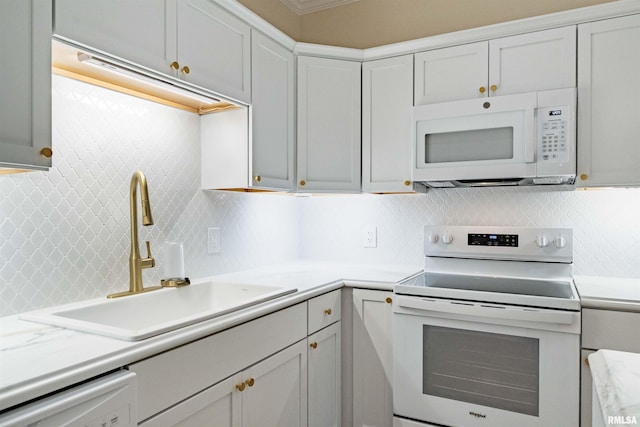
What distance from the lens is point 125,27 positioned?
1460 millimetres

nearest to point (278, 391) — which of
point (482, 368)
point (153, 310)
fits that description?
point (153, 310)

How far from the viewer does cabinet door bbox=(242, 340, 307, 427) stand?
5.18 ft

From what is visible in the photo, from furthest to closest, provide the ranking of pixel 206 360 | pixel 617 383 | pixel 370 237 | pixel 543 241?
1. pixel 370 237
2. pixel 543 241
3. pixel 206 360
4. pixel 617 383

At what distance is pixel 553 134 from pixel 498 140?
244mm

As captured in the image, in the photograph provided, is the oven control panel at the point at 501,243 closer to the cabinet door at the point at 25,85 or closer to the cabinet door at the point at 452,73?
the cabinet door at the point at 452,73

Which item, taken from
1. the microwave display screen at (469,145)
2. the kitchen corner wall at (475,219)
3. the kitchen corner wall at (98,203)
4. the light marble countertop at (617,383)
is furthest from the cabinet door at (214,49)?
the light marble countertop at (617,383)

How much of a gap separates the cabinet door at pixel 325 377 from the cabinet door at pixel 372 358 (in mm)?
93

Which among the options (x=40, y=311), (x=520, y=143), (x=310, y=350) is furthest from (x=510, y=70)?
(x=40, y=311)

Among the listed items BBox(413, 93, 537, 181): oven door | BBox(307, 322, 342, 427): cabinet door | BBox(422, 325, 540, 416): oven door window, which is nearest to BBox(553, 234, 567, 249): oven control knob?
BBox(413, 93, 537, 181): oven door

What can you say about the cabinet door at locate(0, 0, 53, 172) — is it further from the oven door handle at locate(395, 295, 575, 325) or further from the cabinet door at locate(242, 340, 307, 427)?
the oven door handle at locate(395, 295, 575, 325)

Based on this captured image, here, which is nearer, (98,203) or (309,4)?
(98,203)

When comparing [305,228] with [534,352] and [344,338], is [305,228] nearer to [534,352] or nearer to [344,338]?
[344,338]

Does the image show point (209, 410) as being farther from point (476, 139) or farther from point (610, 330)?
point (476, 139)

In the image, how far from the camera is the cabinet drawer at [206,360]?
118cm
